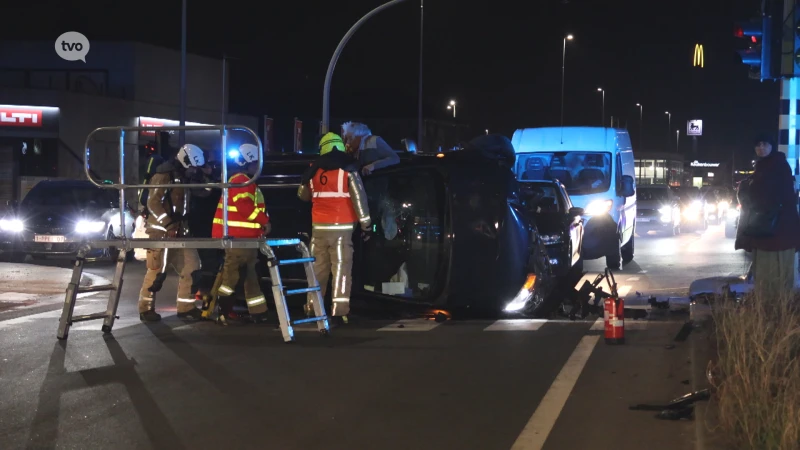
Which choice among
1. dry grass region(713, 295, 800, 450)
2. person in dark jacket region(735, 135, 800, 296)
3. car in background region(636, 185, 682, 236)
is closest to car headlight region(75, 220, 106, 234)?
person in dark jacket region(735, 135, 800, 296)

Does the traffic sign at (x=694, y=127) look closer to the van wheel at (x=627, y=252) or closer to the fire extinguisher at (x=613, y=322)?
the van wheel at (x=627, y=252)

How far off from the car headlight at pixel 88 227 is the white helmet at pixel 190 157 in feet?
30.6

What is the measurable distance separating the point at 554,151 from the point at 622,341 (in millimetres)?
11134

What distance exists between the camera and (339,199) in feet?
30.7

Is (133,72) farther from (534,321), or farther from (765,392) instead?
(765,392)

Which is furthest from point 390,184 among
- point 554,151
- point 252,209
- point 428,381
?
point 554,151

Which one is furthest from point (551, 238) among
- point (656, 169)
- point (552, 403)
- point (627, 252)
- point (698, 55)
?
point (656, 169)

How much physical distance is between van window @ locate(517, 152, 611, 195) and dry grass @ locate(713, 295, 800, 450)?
1136cm

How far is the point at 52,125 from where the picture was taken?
35.1 m

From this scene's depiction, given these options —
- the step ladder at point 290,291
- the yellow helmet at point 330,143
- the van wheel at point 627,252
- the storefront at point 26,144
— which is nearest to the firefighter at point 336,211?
the yellow helmet at point 330,143

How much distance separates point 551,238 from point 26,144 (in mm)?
27704

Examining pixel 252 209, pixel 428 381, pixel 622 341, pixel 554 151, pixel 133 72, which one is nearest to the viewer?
pixel 428 381

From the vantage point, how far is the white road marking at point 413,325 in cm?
964

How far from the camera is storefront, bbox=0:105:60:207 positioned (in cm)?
3478
